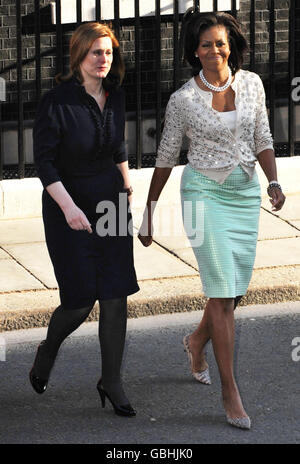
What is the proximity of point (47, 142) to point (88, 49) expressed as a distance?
44 centimetres

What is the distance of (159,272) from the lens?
7980 mm

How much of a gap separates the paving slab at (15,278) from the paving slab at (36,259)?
0.04m

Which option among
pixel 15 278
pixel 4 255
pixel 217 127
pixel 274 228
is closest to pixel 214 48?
pixel 217 127

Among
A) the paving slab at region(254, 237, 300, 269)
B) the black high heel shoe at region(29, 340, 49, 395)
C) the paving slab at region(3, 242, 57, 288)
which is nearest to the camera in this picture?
the black high heel shoe at region(29, 340, 49, 395)

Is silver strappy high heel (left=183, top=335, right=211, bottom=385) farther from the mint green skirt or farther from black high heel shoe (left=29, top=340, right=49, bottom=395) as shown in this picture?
black high heel shoe (left=29, top=340, right=49, bottom=395)

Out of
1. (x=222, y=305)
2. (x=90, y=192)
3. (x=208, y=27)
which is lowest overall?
(x=222, y=305)

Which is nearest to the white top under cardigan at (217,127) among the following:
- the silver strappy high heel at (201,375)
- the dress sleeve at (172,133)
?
the dress sleeve at (172,133)

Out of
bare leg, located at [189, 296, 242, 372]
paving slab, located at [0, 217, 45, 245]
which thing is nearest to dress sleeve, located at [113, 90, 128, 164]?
bare leg, located at [189, 296, 242, 372]

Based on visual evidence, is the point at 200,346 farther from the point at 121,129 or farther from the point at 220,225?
the point at 121,129

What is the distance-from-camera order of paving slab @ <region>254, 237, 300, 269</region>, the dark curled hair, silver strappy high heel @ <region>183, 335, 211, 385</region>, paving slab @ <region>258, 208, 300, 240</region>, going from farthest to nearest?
1. paving slab @ <region>258, 208, 300, 240</region>
2. paving slab @ <region>254, 237, 300, 269</region>
3. silver strappy high heel @ <region>183, 335, 211, 385</region>
4. the dark curled hair

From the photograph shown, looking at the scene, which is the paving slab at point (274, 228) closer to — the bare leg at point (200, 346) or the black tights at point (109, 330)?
the bare leg at point (200, 346)

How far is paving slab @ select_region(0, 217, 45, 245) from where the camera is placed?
869 centimetres

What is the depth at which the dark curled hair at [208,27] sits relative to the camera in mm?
5949

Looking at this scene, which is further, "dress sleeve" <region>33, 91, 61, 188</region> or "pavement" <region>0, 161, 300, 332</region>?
"pavement" <region>0, 161, 300, 332</region>
